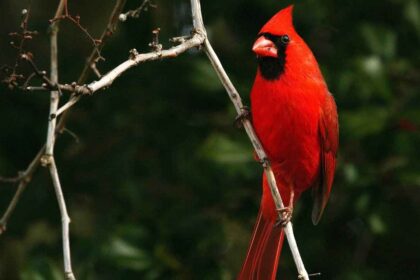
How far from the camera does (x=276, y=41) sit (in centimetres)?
356

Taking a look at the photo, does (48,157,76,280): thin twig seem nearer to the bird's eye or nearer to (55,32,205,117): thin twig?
(55,32,205,117): thin twig

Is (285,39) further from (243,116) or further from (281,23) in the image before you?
(243,116)

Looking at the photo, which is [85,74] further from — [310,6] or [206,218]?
[310,6]

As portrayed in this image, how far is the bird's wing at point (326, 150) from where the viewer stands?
3.75 metres

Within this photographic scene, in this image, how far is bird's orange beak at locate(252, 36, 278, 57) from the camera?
11.5 ft

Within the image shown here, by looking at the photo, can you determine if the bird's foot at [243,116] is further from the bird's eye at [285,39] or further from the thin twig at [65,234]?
the thin twig at [65,234]

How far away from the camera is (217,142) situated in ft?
14.0

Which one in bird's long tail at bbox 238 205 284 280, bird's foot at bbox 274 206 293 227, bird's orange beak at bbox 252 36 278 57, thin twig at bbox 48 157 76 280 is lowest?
bird's long tail at bbox 238 205 284 280

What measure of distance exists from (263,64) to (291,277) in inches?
56.3

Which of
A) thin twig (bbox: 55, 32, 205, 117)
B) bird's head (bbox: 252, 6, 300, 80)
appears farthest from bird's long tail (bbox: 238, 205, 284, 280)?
thin twig (bbox: 55, 32, 205, 117)

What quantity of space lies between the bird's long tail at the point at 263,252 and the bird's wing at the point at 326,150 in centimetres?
19

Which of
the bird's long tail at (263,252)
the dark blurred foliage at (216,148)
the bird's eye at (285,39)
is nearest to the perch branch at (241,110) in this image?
the bird's eye at (285,39)

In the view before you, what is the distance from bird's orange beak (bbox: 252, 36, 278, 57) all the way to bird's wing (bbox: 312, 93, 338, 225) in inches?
13.9

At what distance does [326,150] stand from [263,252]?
0.52m
